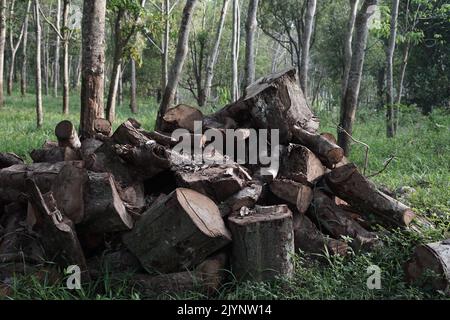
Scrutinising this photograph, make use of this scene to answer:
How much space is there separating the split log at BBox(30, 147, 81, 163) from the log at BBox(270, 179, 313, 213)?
208 cm

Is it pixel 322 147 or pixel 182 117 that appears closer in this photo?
pixel 322 147

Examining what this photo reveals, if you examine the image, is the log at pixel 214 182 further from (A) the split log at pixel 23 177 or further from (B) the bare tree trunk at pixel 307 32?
(B) the bare tree trunk at pixel 307 32

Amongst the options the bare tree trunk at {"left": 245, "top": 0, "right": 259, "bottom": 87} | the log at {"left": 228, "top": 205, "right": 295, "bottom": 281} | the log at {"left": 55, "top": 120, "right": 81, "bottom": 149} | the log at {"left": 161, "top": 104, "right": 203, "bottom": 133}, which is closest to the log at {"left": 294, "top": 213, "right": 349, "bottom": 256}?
the log at {"left": 228, "top": 205, "right": 295, "bottom": 281}

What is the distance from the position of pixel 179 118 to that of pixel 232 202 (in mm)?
1460

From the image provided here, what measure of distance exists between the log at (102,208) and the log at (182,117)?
141cm

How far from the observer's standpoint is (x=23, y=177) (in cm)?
468

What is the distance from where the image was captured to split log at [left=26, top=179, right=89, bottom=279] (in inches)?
155

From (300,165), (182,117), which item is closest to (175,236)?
(300,165)

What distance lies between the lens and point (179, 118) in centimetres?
556

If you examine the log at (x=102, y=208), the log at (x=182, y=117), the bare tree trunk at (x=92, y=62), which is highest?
the bare tree trunk at (x=92, y=62)

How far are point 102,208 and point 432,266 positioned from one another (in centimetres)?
274

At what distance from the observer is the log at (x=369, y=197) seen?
15.9 ft

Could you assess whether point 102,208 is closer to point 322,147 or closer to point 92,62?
point 322,147

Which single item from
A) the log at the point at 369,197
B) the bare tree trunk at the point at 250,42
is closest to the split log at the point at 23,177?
the log at the point at 369,197
